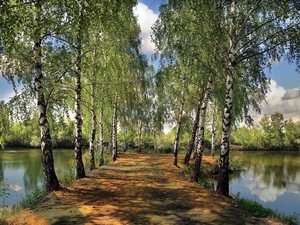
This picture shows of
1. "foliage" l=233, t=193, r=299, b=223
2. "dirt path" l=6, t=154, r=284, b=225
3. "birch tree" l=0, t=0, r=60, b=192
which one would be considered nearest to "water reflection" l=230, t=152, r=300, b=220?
"foliage" l=233, t=193, r=299, b=223

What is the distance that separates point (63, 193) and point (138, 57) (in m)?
15.0

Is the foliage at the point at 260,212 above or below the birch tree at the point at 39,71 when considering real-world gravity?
below

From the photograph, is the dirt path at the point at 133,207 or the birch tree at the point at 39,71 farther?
the birch tree at the point at 39,71

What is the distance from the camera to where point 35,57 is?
8812 millimetres

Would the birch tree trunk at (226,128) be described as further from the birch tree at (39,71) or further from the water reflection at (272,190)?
the birch tree at (39,71)

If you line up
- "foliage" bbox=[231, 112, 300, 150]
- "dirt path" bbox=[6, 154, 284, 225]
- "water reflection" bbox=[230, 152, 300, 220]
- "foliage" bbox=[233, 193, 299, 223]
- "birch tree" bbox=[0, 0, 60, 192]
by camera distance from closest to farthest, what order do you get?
"dirt path" bbox=[6, 154, 284, 225] → "foliage" bbox=[233, 193, 299, 223] → "birch tree" bbox=[0, 0, 60, 192] → "water reflection" bbox=[230, 152, 300, 220] → "foliage" bbox=[231, 112, 300, 150]

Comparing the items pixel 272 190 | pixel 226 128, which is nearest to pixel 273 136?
pixel 272 190

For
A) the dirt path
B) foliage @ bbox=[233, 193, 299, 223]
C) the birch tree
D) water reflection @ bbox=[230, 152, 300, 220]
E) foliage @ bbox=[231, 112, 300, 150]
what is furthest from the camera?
foliage @ bbox=[231, 112, 300, 150]

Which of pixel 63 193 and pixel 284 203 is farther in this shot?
pixel 284 203

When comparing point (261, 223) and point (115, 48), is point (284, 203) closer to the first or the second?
point (261, 223)

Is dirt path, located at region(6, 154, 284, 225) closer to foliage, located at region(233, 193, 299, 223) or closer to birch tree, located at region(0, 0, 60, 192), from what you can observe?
foliage, located at region(233, 193, 299, 223)

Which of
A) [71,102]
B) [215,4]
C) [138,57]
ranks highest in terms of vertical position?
[138,57]

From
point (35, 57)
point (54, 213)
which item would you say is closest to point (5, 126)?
point (35, 57)

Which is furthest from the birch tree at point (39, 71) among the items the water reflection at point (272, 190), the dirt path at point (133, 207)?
the water reflection at point (272, 190)
